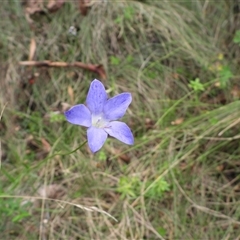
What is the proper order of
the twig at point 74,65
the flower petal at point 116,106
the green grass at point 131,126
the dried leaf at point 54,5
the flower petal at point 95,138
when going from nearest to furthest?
the flower petal at point 95,138 → the flower petal at point 116,106 → the green grass at point 131,126 → the twig at point 74,65 → the dried leaf at point 54,5

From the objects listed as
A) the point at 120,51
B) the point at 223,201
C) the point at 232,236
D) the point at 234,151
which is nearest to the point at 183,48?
the point at 120,51

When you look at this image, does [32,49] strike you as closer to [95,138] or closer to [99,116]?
[99,116]

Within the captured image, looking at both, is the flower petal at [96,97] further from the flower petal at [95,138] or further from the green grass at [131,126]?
the green grass at [131,126]

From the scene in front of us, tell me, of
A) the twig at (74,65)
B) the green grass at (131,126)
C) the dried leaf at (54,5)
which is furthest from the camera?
the dried leaf at (54,5)

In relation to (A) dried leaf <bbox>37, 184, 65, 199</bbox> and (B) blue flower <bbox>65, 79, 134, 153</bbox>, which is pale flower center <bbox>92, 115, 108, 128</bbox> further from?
(A) dried leaf <bbox>37, 184, 65, 199</bbox>

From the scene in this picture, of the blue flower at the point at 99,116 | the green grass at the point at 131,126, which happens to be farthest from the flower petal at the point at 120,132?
the green grass at the point at 131,126

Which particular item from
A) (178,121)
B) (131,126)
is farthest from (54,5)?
(178,121)
